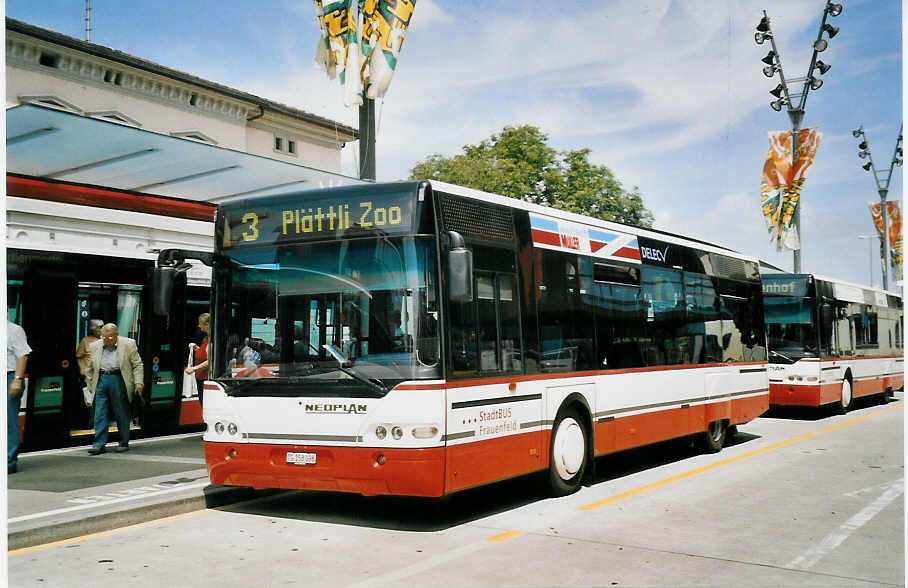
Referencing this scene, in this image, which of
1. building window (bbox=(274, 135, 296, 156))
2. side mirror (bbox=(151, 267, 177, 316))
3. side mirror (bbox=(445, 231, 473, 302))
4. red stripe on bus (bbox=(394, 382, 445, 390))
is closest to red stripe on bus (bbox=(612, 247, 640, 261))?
side mirror (bbox=(445, 231, 473, 302))

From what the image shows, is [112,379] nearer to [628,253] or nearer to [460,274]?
[460,274]

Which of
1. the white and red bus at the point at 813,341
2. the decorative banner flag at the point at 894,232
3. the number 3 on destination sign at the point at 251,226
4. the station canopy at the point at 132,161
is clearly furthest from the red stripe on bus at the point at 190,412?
the decorative banner flag at the point at 894,232

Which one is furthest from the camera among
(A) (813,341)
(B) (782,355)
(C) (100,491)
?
(B) (782,355)

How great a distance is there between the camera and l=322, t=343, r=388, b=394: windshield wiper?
7871 millimetres

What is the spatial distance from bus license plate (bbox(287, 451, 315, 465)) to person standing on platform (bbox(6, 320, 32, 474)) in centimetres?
381

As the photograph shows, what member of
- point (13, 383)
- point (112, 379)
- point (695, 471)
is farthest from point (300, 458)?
point (695, 471)

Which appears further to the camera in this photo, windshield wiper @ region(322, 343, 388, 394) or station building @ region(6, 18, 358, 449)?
station building @ region(6, 18, 358, 449)

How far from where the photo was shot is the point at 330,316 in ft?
26.7

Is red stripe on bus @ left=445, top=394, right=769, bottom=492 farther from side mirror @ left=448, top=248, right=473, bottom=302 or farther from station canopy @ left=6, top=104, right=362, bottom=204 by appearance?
station canopy @ left=6, top=104, right=362, bottom=204

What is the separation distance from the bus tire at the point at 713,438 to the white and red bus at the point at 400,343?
11.8 feet

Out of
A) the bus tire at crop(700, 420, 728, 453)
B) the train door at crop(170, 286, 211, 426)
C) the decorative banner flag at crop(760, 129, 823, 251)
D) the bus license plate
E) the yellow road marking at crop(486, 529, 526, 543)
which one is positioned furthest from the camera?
the decorative banner flag at crop(760, 129, 823, 251)

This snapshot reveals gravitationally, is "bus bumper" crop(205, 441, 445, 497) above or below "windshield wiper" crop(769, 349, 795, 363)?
below

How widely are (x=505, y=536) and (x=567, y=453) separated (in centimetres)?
224

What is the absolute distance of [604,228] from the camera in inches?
443
